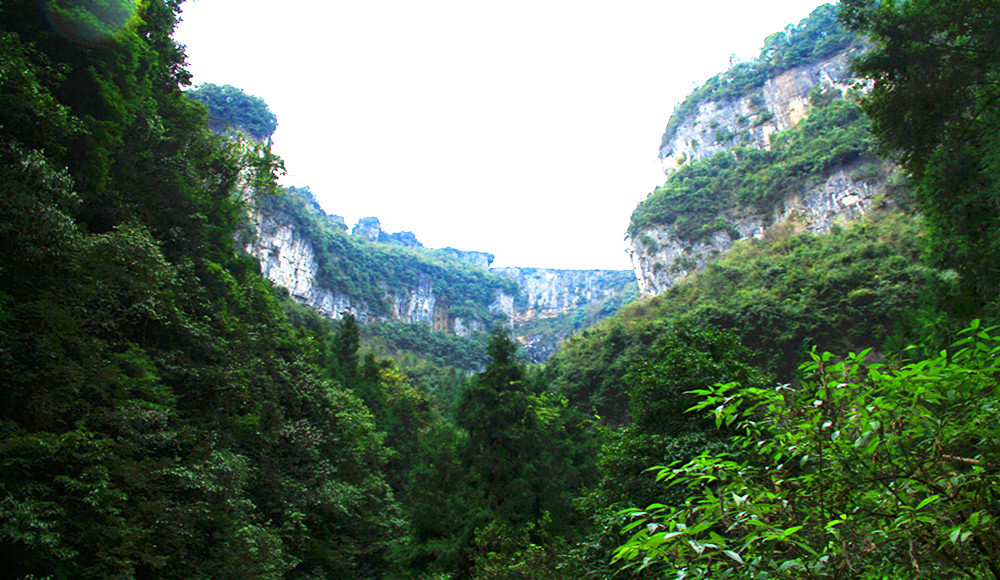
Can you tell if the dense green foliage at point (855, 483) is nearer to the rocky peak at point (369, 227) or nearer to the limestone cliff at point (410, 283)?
the limestone cliff at point (410, 283)

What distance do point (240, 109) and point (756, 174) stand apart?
2404 inches

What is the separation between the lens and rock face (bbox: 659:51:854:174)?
160 feet

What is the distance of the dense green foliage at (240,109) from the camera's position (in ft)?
201

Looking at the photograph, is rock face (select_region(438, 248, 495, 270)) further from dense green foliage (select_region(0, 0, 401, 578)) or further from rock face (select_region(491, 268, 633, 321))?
dense green foliage (select_region(0, 0, 401, 578))

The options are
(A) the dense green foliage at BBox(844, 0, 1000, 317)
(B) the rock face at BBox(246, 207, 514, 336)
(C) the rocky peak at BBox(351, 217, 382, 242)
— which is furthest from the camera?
(C) the rocky peak at BBox(351, 217, 382, 242)

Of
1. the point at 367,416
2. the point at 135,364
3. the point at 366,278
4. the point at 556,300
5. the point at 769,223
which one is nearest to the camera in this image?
the point at 135,364

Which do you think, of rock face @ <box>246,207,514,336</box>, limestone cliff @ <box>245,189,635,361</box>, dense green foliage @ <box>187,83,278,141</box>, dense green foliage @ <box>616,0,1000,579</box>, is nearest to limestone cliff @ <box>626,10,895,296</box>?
limestone cliff @ <box>245,189,635,361</box>

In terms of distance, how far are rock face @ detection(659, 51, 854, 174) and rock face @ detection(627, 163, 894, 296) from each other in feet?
42.3

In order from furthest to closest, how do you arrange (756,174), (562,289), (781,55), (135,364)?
(562,289), (781,55), (756,174), (135,364)

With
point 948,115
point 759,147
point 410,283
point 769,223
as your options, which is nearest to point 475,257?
point 410,283

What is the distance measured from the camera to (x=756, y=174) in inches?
1746

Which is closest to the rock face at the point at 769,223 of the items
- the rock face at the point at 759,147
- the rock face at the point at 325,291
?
the rock face at the point at 759,147

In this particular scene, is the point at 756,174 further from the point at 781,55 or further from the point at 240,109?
the point at 240,109

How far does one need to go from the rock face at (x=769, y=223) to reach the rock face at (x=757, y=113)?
12903 mm
